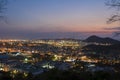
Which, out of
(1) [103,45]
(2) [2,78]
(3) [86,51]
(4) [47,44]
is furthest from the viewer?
(4) [47,44]

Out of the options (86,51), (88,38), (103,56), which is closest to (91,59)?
(103,56)

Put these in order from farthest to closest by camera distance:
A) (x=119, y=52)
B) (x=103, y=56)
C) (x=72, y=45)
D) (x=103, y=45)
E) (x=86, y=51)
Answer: (x=72, y=45) → (x=86, y=51) → (x=103, y=45) → (x=103, y=56) → (x=119, y=52)

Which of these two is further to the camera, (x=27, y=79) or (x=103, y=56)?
(x=103, y=56)

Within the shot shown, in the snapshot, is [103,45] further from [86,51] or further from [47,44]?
[47,44]

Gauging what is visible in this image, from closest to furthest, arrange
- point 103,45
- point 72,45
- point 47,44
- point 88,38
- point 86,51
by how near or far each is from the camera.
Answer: point 103,45 → point 86,51 → point 88,38 → point 72,45 → point 47,44

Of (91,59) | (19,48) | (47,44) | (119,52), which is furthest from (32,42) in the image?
(119,52)

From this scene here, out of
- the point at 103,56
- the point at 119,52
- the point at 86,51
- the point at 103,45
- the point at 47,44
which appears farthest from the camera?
the point at 47,44

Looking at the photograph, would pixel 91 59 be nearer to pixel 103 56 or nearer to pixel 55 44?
pixel 103 56

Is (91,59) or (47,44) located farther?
(47,44)
